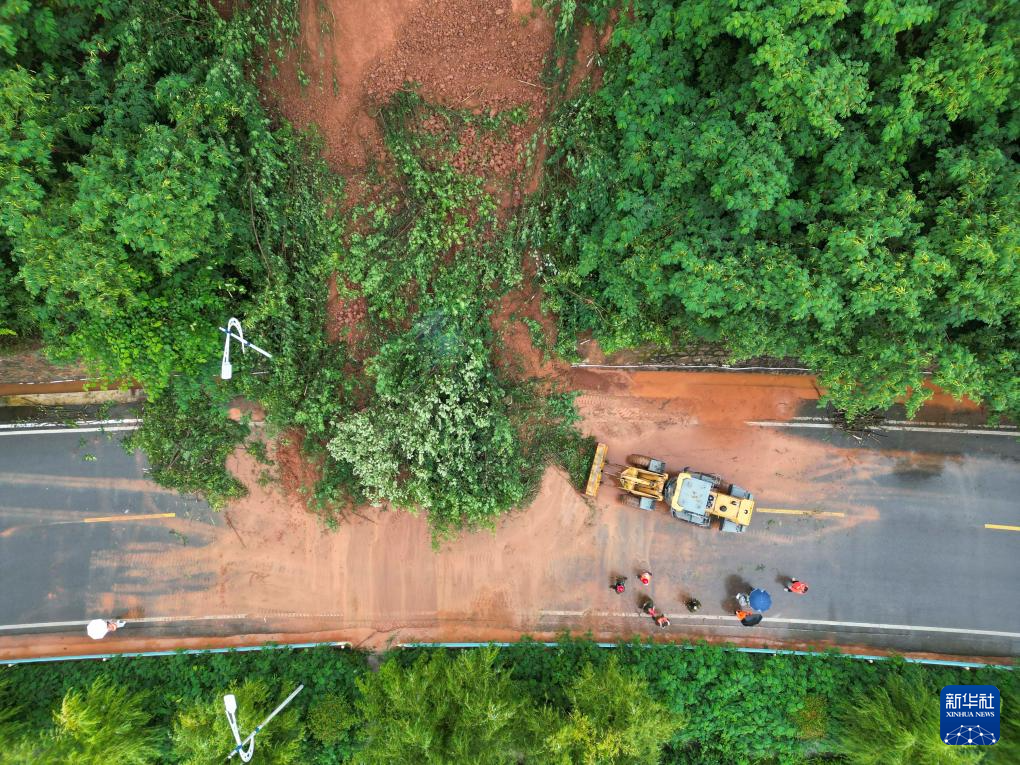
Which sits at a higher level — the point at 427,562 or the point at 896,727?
the point at 427,562

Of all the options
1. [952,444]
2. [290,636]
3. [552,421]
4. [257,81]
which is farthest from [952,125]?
[290,636]

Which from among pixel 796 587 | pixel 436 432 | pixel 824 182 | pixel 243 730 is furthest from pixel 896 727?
pixel 243 730

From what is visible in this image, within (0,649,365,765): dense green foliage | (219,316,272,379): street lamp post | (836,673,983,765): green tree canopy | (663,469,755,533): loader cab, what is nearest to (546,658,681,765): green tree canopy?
(663,469,755,533): loader cab

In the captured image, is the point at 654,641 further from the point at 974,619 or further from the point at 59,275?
the point at 59,275

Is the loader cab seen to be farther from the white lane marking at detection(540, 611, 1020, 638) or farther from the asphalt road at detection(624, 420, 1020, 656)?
the white lane marking at detection(540, 611, 1020, 638)

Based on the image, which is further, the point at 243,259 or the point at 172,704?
the point at 172,704

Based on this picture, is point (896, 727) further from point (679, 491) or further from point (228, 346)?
point (228, 346)

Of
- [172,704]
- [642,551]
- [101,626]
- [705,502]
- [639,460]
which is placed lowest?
[172,704]
